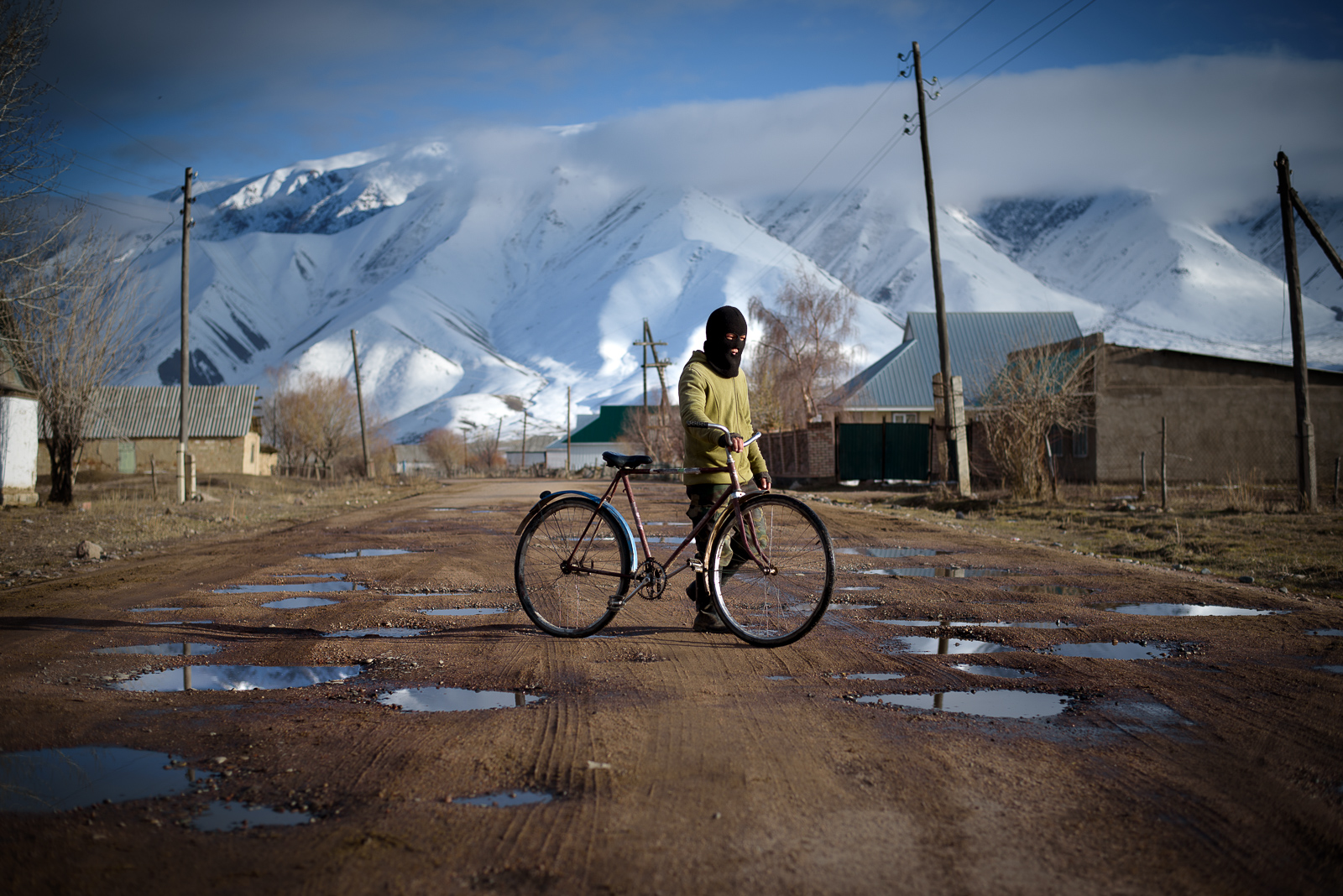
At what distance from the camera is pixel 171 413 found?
53406mm

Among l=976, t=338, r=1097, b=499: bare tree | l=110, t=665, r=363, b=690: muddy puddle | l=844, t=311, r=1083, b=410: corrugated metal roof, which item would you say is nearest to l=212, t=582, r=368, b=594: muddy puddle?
l=110, t=665, r=363, b=690: muddy puddle

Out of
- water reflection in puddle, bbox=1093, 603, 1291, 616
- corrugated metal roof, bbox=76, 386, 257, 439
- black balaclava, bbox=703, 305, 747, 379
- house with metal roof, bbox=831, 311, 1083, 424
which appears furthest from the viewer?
corrugated metal roof, bbox=76, 386, 257, 439

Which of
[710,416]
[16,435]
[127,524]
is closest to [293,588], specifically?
[710,416]

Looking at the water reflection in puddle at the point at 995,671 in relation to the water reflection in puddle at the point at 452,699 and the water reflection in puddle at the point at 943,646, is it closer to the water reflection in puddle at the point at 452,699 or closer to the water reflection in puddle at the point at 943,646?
the water reflection in puddle at the point at 943,646

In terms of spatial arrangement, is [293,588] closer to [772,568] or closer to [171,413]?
[772,568]

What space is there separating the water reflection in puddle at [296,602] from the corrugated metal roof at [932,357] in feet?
124

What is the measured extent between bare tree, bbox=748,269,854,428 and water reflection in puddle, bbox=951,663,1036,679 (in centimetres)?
3948

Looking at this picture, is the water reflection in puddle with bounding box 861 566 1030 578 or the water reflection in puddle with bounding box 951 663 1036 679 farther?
the water reflection in puddle with bounding box 861 566 1030 578

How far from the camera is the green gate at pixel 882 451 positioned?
2923 centimetres

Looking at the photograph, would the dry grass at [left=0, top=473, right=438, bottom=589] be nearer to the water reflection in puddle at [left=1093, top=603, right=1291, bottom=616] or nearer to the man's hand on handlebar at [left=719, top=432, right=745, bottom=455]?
the man's hand on handlebar at [left=719, top=432, right=745, bottom=455]

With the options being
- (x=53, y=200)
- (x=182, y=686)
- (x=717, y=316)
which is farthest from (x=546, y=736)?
(x=53, y=200)

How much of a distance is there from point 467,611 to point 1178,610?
4766 mm

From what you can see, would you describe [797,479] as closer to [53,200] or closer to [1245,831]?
[53,200]

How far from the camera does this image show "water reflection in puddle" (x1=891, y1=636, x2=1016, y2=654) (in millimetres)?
4965
